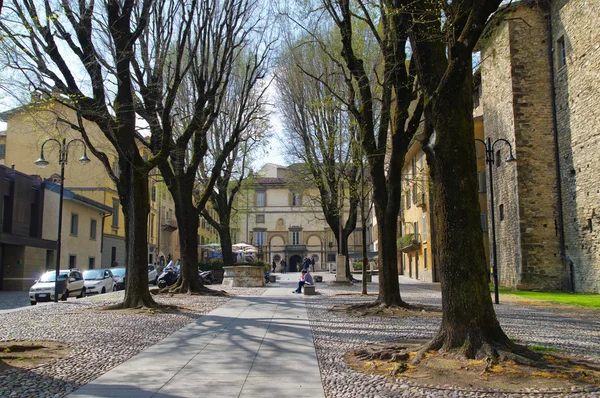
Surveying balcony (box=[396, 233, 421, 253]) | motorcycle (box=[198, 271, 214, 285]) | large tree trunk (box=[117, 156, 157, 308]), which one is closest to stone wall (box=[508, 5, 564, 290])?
balcony (box=[396, 233, 421, 253])

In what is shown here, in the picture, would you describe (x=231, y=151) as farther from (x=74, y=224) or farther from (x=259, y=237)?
(x=259, y=237)

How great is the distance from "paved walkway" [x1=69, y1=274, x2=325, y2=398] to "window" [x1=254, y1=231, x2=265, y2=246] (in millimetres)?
72509

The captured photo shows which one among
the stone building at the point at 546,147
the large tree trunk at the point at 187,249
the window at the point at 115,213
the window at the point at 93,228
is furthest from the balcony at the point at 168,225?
the stone building at the point at 546,147

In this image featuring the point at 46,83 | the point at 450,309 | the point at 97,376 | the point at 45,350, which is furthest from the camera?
the point at 46,83

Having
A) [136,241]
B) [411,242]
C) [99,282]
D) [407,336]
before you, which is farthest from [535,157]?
[99,282]

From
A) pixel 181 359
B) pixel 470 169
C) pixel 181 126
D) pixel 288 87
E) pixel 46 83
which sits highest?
pixel 288 87

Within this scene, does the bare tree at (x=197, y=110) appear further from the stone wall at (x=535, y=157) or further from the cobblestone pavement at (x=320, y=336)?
the stone wall at (x=535, y=157)

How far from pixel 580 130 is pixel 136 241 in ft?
61.2

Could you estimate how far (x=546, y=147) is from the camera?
25.2m

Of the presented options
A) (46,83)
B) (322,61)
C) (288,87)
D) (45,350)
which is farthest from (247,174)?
(45,350)

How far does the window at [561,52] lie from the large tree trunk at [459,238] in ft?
63.5

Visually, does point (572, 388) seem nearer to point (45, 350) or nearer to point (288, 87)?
point (45, 350)

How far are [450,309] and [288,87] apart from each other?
22894 mm

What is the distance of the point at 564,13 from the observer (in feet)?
77.8
